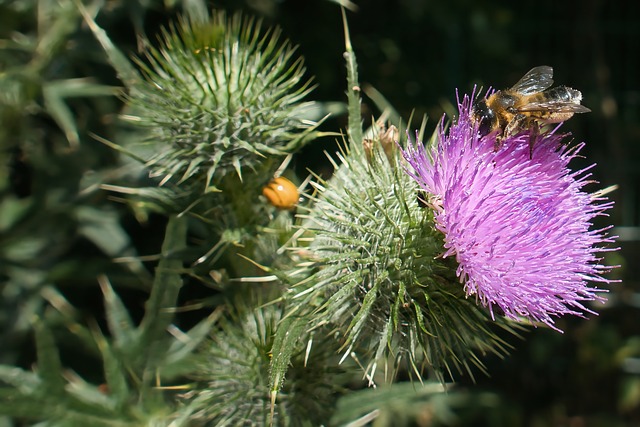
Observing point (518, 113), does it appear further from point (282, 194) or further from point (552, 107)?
point (282, 194)

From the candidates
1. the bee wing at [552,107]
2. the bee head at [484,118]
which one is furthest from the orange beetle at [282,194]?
the bee wing at [552,107]

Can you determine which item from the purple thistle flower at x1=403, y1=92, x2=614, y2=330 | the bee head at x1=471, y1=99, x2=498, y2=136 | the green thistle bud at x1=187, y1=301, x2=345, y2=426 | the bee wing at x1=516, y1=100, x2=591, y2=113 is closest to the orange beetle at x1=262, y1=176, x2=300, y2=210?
the green thistle bud at x1=187, y1=301, x2=345, y2=426

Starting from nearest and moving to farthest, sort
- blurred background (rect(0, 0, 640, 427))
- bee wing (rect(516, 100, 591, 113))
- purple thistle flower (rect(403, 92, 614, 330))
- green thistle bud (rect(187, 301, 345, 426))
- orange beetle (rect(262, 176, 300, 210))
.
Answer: purple thistle flower (rect(403, 92, 614, 330)) < bee wing (rect(516, 100, 591, 113)) < green thistle bud (rect(187, 301, 345, 426)) < orange beetle (rect(262, 176, 300, 210)) < blurred background (rect(0, 0, 640, 427))

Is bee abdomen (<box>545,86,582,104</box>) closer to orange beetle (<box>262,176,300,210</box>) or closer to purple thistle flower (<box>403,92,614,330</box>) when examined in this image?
purple thistle flower (<box>403,92,614,330</box>)

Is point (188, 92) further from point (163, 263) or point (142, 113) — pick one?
point (163, 263)

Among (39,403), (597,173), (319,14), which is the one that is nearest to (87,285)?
(39,403)

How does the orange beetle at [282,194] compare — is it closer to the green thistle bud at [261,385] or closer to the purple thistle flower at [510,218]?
the green thistle bud at [261,385]
